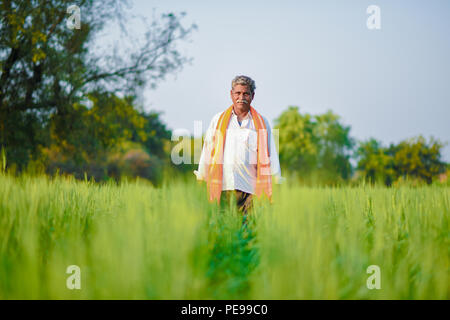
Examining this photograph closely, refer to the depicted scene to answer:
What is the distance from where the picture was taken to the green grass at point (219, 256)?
165cm

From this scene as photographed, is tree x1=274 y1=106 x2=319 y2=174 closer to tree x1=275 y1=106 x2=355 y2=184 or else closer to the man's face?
tree x1=275 y1=106 x2=355 y2=184

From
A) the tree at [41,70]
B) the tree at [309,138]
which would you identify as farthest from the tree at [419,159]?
the tree at [41,70]

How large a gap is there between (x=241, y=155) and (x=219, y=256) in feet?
5.77

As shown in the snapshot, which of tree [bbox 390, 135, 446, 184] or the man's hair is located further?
tree [bbox 390, 135, 446, 184]

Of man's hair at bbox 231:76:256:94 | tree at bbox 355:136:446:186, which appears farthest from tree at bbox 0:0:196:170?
tree at bbox 355:136:446:186

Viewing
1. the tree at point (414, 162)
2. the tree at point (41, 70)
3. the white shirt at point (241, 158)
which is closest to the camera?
the white shirt at point (241, 158)

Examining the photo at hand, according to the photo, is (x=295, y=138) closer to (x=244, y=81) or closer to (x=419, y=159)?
(x=419, y=159)

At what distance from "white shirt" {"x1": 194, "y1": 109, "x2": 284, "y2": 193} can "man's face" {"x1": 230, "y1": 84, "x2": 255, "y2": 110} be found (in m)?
0.15

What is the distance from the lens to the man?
12.7ft

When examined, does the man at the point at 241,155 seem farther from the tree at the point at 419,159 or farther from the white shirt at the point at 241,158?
the tree at the point at 419,159

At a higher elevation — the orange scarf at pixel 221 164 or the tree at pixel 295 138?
the tree at pixel 295 138

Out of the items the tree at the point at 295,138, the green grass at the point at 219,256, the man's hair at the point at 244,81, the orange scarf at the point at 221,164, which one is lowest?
the green grass at the point at 219,256

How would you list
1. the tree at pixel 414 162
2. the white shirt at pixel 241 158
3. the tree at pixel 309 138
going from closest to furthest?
the white shirt at pixel 241 158 < the tree at pixel 414 162 < the tree at pixel 309 138

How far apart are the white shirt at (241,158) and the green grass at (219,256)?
3.79 ft
